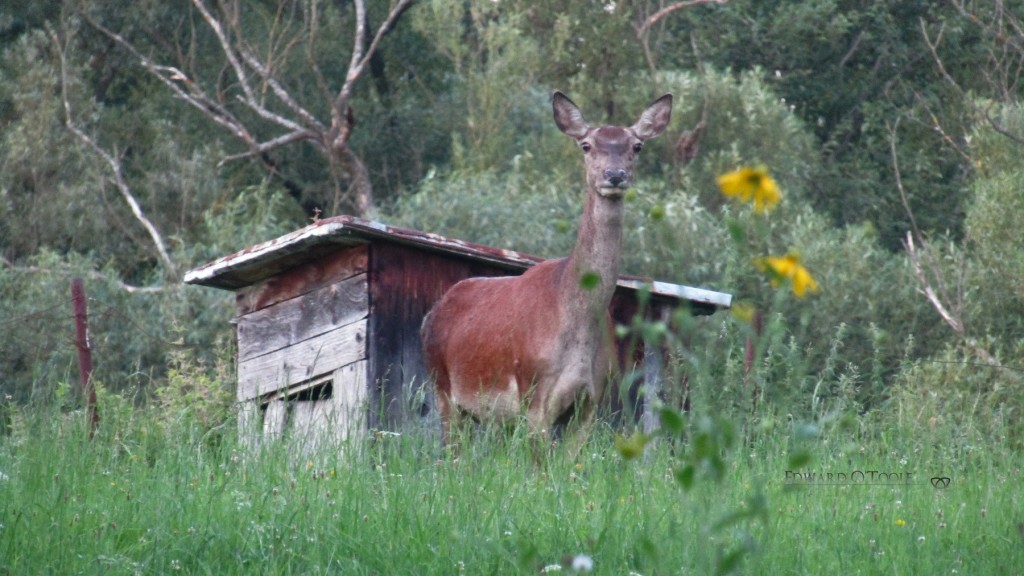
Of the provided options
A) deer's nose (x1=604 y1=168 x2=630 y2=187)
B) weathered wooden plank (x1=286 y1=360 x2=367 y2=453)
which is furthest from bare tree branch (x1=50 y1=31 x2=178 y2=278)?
deer's nose (x1=604 y1=168 x2=630 y2=187)

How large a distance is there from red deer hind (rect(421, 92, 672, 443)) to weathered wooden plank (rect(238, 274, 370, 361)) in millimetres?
672

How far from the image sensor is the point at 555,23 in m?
23.5

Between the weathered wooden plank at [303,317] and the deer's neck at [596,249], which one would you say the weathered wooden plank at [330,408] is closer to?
the weathered wooden plank at [303,317]

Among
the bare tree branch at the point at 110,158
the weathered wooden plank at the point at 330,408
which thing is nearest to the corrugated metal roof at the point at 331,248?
the weathered wooden plank at the point at 330,408

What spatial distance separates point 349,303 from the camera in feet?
34.4

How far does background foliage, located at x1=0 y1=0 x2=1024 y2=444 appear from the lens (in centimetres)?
1764

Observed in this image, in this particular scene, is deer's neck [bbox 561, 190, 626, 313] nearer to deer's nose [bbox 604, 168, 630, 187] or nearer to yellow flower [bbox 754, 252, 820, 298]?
deer's nose [bbox 604, 168, 630, 187]

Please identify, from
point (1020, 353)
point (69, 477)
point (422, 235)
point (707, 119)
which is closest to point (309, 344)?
point (422, 235)

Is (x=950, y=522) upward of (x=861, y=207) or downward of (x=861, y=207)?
upward

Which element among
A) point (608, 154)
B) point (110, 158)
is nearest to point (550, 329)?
point (608, 154)

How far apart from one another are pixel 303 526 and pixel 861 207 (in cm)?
2238

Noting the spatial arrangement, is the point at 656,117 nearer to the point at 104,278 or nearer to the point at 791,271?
the point at 791,271

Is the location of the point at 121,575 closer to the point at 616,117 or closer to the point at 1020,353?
the point at 1020,353

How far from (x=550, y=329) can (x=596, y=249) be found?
611 millimetres
